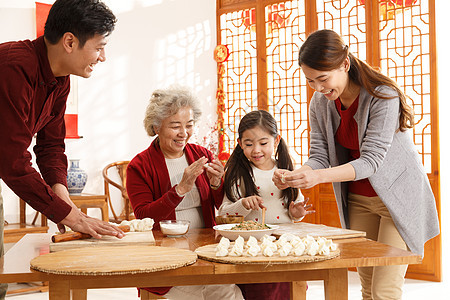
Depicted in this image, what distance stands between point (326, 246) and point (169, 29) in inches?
181

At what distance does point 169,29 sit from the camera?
230 inches

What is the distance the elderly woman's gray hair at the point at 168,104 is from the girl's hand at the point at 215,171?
339 millimetres

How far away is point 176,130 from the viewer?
254 centimetres

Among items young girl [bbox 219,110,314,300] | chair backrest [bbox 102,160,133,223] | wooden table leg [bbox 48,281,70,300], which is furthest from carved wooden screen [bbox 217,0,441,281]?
wooden table leg [bbox 48,281,70,300]

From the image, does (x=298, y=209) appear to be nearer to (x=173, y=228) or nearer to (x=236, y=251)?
(x=173, y=228)

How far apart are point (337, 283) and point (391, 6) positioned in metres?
3.67

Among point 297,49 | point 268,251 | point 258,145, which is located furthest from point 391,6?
point 268,251

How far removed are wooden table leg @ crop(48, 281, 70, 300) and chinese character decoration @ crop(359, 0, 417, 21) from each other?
158 inches

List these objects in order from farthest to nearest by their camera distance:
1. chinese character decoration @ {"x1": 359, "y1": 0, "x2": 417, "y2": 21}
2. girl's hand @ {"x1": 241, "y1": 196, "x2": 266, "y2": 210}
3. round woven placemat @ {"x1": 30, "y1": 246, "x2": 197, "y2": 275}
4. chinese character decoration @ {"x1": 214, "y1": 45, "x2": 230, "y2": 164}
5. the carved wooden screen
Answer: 1. chinese character decoration @ {"x1": 214, "y1": 45, "x2": 230, "y2": 164}
2. chinese character decoration @ {"x1": 359, "y1": 0, "x2": 417, "y2": 21}
3. the carved wooden screen
4. girl's hand @ {"x1": 241, "y1": 196, "x2": 266, "y2": 210}
5. round woven placemat @ {"x1": 30, "y1": 246, "x2": 197, "y2": 275}

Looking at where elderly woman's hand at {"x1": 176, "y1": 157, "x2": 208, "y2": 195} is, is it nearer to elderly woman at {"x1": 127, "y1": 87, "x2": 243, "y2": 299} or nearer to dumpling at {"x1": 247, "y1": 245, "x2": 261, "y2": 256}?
elderly woman at {"x1": 127, "y1": 87, "x2": 243, "y2": 299}

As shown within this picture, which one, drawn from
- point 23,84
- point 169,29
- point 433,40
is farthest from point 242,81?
point 23,84

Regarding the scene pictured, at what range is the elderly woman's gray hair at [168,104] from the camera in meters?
2.58

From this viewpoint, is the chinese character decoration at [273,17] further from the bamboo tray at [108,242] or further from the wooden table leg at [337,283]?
the wooden table leg at [337,283]

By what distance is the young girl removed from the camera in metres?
2.50
